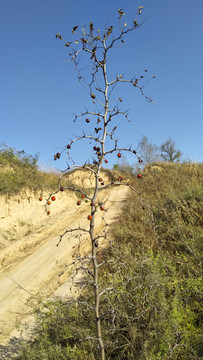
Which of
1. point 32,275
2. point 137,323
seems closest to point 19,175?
point 32,275

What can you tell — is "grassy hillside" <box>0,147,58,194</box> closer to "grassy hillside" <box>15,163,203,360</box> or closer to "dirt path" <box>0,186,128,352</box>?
"dirt path" <box>0,186,128,352</box>

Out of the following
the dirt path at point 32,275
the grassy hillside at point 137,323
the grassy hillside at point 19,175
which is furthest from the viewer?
the grassy hillside at point 19,175

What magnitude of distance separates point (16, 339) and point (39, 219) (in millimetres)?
7850

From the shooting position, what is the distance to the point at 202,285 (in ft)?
12.6

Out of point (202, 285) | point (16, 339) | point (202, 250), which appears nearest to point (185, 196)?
point (202, 250)

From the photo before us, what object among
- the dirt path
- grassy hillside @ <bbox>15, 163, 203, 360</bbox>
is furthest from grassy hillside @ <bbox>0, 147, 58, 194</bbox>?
grassy hillside @ <bbox>15, 163, 203, 360</bbox>

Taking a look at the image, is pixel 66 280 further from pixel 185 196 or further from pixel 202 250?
pixel 185 196

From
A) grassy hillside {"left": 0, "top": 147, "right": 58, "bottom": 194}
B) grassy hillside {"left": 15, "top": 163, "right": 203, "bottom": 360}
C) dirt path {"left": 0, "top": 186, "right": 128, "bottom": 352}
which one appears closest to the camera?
grassy hillside {"left": 15, "top": 163, "right": 203, "bottom": 360}

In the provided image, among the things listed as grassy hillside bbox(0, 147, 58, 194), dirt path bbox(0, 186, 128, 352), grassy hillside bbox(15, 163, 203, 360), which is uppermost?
grassy hillside bbox(0, 147, 58, 194)

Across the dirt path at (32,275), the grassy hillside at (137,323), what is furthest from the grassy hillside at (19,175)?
the grassy hillside at (137,323)

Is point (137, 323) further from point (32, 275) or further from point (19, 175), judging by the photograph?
point (19, 175)

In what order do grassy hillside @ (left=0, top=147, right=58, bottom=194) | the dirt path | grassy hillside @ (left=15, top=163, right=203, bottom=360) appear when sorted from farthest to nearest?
grassy hillside @ (left=0, top=147, right=58, bottom=194) → the dirt path → grassy hillside @ (left=15, top=163, right=203, bottom=360)

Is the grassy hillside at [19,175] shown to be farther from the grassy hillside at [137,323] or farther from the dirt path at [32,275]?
the grassy hillside at [137,323]

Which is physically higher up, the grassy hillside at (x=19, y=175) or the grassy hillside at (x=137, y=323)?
the grassy hillside at (x=19, y=175)
